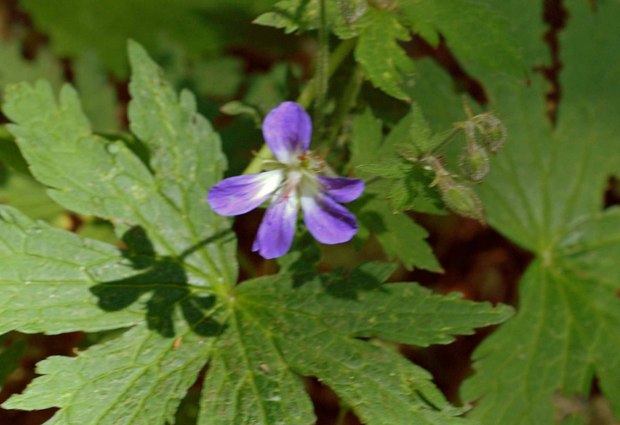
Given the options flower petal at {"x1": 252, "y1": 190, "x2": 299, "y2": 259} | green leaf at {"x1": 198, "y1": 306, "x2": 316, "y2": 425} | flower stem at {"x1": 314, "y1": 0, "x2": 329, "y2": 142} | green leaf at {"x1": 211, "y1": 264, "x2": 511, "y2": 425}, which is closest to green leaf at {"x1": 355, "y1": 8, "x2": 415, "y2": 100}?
flower stem at {"x1": 314, "y1": 0, "x2": 329, "y2": 142}

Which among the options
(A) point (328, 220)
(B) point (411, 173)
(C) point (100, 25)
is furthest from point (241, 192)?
(C) point (100, 25)

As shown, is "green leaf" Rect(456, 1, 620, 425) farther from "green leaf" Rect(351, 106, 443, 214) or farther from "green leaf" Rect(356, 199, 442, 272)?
"green leaf" Rect(351, 106, 443, 214)

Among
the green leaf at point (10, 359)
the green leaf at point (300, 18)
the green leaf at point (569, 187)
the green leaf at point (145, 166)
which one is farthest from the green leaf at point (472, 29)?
the green leaf at point (10, 359)

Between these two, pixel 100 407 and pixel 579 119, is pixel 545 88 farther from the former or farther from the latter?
pixel 100 407

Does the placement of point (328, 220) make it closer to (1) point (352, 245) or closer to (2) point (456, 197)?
(2) point (456, 197)

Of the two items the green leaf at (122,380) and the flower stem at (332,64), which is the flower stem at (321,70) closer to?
the flower stem at (332,64)

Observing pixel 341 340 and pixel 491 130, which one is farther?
pixel 341 340

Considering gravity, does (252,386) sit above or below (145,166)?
below

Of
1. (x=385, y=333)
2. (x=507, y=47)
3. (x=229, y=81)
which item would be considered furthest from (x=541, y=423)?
(x=229, y=81)
